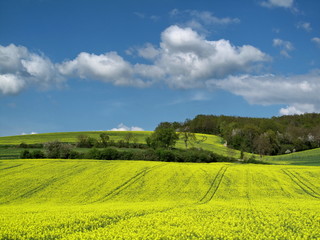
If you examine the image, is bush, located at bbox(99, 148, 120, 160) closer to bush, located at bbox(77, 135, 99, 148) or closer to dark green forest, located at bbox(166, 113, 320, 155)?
bush, located at bbox(77, 135, 99, 148)

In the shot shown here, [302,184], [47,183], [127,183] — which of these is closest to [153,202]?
[127,183]

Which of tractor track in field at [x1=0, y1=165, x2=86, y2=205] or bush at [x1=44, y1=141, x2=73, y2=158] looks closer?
tractor track in field at [x1=0, y1=165, x2=86, y2=205]

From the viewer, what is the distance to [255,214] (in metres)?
19.0

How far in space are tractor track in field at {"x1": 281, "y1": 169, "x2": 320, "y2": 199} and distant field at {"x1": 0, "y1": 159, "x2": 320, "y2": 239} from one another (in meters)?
0.13

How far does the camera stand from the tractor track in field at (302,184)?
39.5m

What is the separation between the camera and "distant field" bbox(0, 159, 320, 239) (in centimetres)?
1468

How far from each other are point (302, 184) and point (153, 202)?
24393mm

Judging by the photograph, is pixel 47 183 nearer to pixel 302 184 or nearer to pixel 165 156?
pixel 302 184

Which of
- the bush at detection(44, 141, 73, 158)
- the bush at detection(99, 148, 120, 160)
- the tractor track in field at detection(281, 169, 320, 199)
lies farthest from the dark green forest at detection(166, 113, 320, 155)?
the bush at detection(44, 141, 73, 158)

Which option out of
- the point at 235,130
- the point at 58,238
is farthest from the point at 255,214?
the point at 235,130

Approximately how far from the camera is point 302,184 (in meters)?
44.9

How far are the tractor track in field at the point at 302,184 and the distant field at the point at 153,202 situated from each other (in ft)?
0.42

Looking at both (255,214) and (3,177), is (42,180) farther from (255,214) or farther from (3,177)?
(255,214)

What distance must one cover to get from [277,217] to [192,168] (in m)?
36.6
